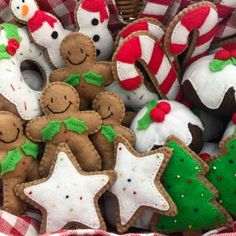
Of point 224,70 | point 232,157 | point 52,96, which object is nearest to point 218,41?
point 224,70

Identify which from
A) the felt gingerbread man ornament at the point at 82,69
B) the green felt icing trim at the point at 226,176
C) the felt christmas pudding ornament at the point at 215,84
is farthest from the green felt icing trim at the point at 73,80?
the green felt icing trim at the point at 226,176

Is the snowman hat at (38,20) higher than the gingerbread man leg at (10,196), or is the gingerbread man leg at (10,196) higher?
the snowman hat at (38,20)

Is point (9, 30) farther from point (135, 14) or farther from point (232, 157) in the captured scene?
point (232, 157)

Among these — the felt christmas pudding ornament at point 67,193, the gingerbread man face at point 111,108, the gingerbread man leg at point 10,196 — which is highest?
the gingerbread man face at point 111,108

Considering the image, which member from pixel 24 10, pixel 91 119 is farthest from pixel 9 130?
pixel 24 10

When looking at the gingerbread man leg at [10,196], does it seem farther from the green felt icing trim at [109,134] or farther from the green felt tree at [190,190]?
the green felt tree at [190,190]

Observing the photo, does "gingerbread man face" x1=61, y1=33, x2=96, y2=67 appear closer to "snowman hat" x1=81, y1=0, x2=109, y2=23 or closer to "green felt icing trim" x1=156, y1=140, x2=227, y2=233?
"snowman hat" x1=81, y1=0, x2=109, y2=23

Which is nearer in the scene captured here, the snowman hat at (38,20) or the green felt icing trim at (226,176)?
the green felt icing trim at (226,176)
